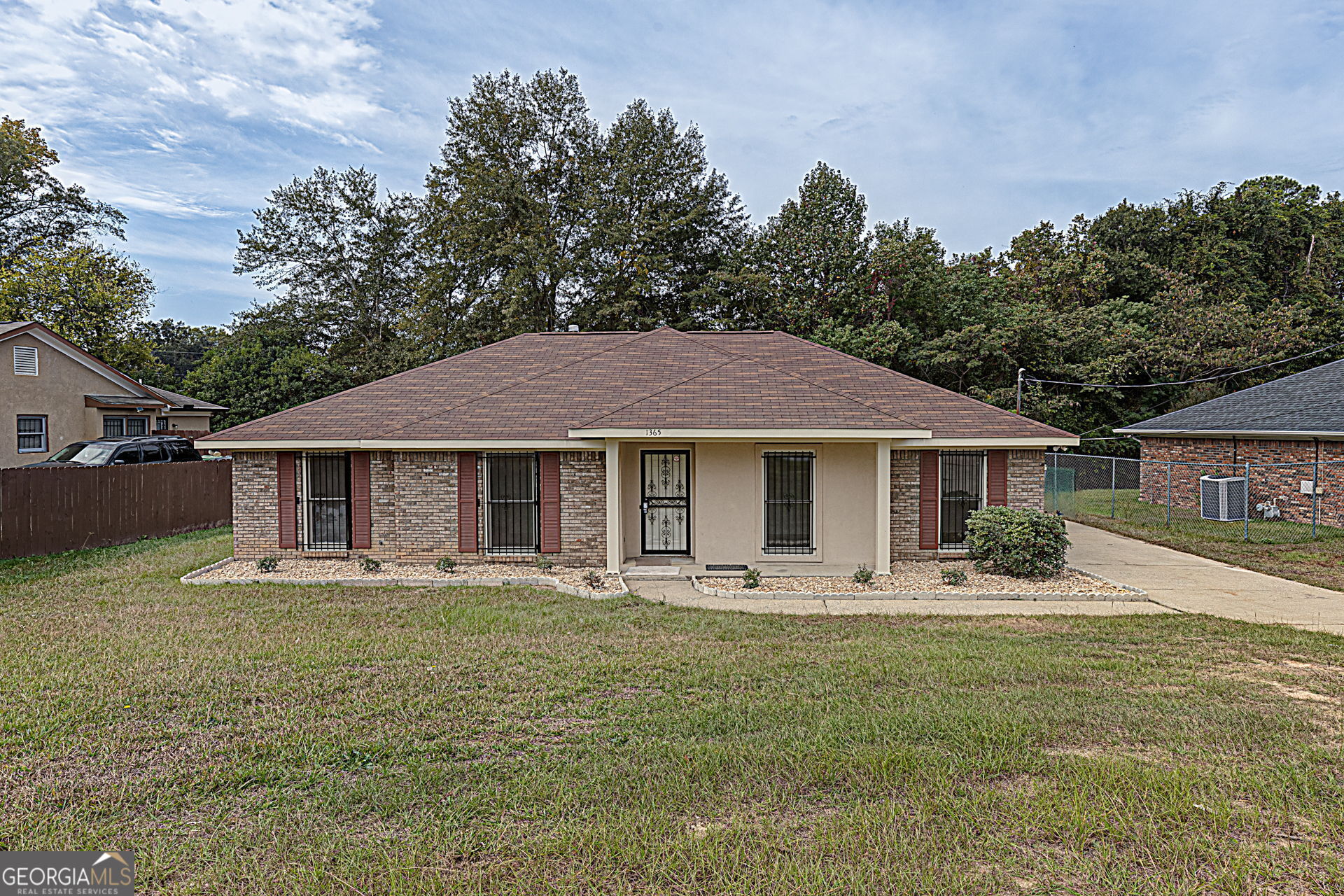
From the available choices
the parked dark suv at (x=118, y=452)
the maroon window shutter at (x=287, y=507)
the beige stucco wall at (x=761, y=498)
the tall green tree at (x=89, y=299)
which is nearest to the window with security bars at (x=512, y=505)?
the beige stucco wall at (x=761, y=498)

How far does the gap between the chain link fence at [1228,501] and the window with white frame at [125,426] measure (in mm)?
30033

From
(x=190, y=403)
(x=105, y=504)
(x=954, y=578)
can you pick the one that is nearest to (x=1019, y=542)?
(x=954, y=578)

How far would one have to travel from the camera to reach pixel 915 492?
1238 cm

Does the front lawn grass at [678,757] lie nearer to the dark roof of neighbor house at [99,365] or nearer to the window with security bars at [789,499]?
the window with security bars at [789,499]

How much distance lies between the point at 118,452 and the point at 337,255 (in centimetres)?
1939

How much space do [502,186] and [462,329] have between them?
20.1 ft

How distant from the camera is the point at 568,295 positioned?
98.7ft

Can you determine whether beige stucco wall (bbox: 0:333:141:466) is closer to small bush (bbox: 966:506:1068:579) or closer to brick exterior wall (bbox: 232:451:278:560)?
brick exterior wall (bbox: 232:451:278:560)

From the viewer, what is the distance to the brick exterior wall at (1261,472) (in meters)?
15.5

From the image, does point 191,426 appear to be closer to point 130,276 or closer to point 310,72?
point 130,276

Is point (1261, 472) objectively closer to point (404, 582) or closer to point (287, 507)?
point (404, 582)

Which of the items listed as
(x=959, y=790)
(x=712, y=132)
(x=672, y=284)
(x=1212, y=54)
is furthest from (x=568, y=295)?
(x=959, y=790)

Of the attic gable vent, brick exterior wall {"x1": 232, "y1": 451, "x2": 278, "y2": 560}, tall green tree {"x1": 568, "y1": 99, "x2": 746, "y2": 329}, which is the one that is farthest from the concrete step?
the attic gable vent

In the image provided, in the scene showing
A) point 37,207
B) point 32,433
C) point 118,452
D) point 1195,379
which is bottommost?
point 118,452
